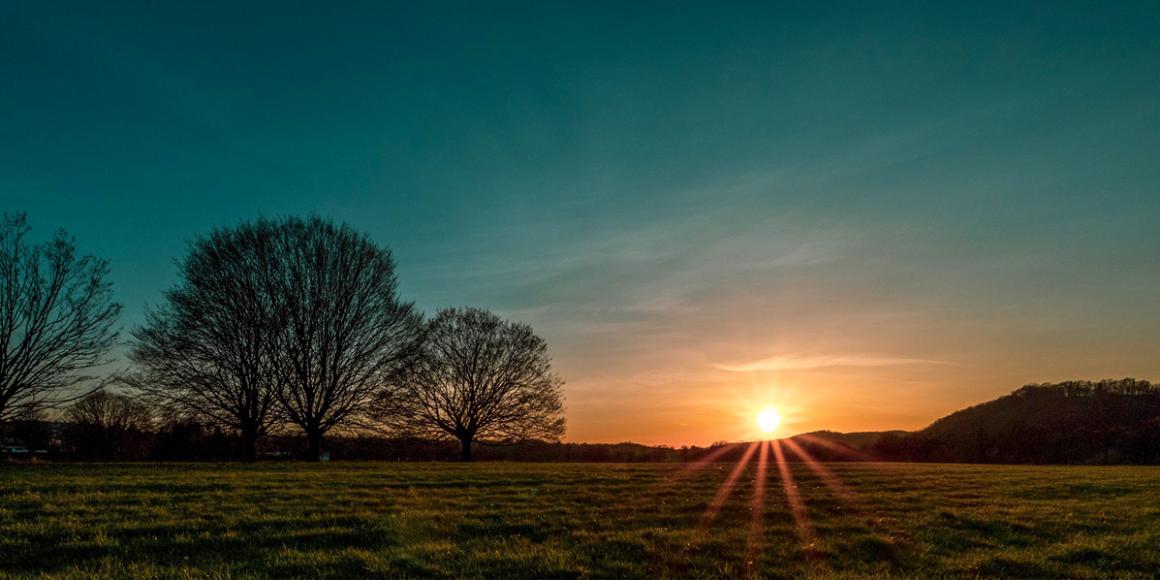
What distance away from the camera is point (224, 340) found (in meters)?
31.2

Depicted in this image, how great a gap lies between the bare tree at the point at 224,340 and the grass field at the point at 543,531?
15.3 m

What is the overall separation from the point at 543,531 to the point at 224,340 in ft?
91.4

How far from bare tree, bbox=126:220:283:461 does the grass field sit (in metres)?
15.3

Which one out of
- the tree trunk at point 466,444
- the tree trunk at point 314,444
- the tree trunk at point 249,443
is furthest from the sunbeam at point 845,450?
the tree trunk at point 249,443

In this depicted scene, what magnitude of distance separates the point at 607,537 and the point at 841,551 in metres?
3.41

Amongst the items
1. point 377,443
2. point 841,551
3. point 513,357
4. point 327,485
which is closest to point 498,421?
point 513,357

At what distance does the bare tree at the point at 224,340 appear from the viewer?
30.4m

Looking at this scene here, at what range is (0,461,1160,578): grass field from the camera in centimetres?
741

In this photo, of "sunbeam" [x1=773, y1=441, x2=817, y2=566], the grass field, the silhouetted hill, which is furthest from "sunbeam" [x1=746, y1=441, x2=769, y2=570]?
the silhouetted hill

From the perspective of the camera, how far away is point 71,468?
68.8 feet

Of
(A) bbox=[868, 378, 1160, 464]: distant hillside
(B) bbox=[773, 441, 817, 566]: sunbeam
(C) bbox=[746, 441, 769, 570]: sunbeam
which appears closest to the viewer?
(C) bbox=[746, 441, 769, 570]: sunbeam

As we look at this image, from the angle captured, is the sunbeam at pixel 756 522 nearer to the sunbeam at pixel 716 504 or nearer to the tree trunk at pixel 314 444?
the sunbeam at pixel 716 504

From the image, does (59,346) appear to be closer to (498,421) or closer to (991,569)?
(498,421)

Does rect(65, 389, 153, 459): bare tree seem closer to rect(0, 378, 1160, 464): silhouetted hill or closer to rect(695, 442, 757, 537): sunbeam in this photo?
rect(0, 378, 1160, 464): silhouetted hill
